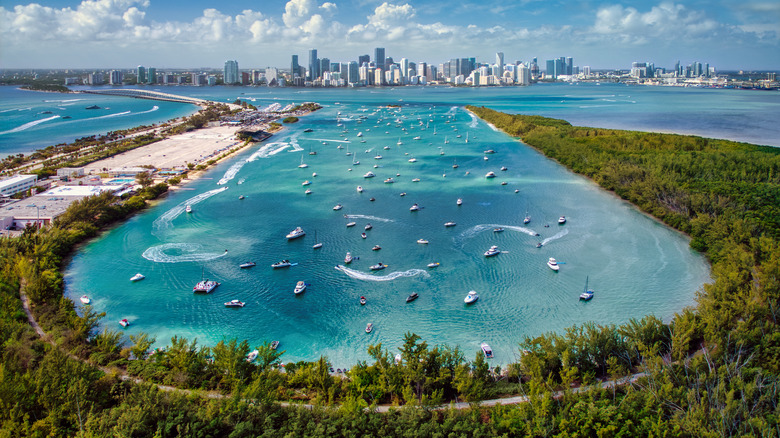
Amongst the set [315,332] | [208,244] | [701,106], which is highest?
[701,106]

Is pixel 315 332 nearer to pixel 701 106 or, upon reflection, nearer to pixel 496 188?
pixel 496 188

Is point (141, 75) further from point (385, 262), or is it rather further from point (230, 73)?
point (385, 262)

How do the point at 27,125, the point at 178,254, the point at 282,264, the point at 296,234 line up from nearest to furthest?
the point at 282,264, the point at 178,254, the point at 296,234, the point at 27,125

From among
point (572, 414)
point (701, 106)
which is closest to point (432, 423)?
point (572, 414)

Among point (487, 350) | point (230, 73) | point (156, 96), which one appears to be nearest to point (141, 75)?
point (230, 73)

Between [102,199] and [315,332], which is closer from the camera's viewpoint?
[315,332]

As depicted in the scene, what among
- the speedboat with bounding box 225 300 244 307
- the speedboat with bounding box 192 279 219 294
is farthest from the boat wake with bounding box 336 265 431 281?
the speedboat with bounding box 192 279 219 294

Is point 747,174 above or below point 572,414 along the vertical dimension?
above

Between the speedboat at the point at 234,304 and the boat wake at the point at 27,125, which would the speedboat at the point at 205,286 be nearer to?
the speedboat at the point at 234,304
